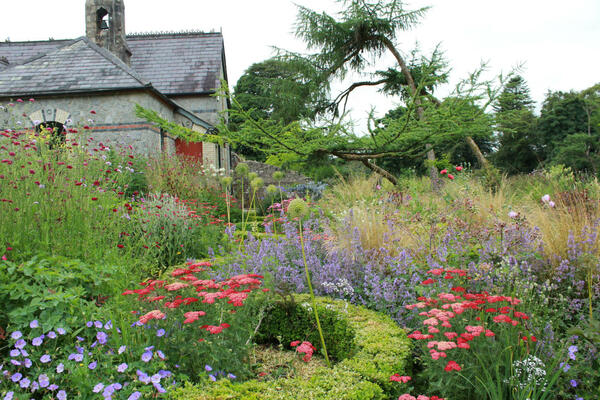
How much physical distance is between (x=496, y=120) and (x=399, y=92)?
29.3ft

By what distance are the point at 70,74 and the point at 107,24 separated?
16.0 ft

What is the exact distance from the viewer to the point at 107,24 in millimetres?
16250

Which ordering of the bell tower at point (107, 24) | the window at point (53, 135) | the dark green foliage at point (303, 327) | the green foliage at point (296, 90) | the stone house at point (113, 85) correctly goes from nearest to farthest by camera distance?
the dark green foliage at point (303, 327) < the window at point (53, 135) < the stone house at point (113, 85) < the green foliage at point (296, 90) < the bell tower at point (107, 24)

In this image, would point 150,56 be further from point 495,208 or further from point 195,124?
point 495,208

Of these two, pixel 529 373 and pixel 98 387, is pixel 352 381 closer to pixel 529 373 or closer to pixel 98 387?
pixel 529 373

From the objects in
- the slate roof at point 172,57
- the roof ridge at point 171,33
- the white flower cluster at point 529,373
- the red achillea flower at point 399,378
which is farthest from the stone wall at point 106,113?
the white flower cluster at point 529,373

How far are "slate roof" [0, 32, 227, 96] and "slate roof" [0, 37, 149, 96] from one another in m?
3.94

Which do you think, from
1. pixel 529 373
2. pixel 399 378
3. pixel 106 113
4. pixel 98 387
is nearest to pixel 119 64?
pixel 106 113

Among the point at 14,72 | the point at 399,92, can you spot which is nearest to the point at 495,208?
the point at 399,92

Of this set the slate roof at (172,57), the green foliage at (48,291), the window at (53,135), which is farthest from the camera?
the slate roof at (172,57)

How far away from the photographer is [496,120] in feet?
17.9

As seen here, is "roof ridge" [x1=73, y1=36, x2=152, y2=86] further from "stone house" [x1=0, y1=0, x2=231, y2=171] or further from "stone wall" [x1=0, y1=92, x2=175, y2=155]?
"stone wall" [x1=0, y1=92, x2=175, y2=155]

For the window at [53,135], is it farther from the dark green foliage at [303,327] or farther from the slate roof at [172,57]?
the slate roof at [172,57]

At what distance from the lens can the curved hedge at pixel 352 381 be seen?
1.73m
